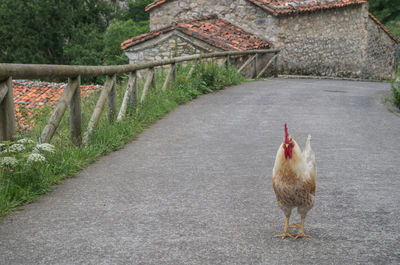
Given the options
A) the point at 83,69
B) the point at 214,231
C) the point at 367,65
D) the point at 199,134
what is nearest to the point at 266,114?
the point at 199,134

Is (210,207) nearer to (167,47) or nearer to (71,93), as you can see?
(71,93)

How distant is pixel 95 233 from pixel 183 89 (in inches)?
330

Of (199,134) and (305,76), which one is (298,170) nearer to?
(199,134)

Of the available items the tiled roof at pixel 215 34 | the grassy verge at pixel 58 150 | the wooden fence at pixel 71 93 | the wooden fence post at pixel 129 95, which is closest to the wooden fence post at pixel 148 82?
the wooden fence at pixel 71 93

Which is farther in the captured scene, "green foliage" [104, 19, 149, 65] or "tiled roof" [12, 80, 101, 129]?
"green foliage" [104, 19, 149, 65]

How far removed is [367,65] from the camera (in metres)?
27.9

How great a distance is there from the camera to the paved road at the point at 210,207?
11.8 ft

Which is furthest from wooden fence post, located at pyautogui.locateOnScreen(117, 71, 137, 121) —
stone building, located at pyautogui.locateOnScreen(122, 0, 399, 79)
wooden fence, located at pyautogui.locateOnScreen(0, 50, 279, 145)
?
stone building, located at pyautogui.locateOnScreen(122, 0, 399, 79)

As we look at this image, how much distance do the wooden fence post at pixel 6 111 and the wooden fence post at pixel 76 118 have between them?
1371 mm

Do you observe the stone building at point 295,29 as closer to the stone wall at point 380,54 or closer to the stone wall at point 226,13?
the stone wall at point 226,13

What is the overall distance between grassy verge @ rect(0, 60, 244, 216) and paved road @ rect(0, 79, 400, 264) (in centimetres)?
18

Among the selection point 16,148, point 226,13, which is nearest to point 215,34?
point 226,13

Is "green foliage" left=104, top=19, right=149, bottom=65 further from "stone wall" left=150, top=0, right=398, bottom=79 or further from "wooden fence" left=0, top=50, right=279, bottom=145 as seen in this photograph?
"wooden fence" left=0, top=50, right=279, bottom=145

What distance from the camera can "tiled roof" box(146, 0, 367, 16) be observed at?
2084 cm
